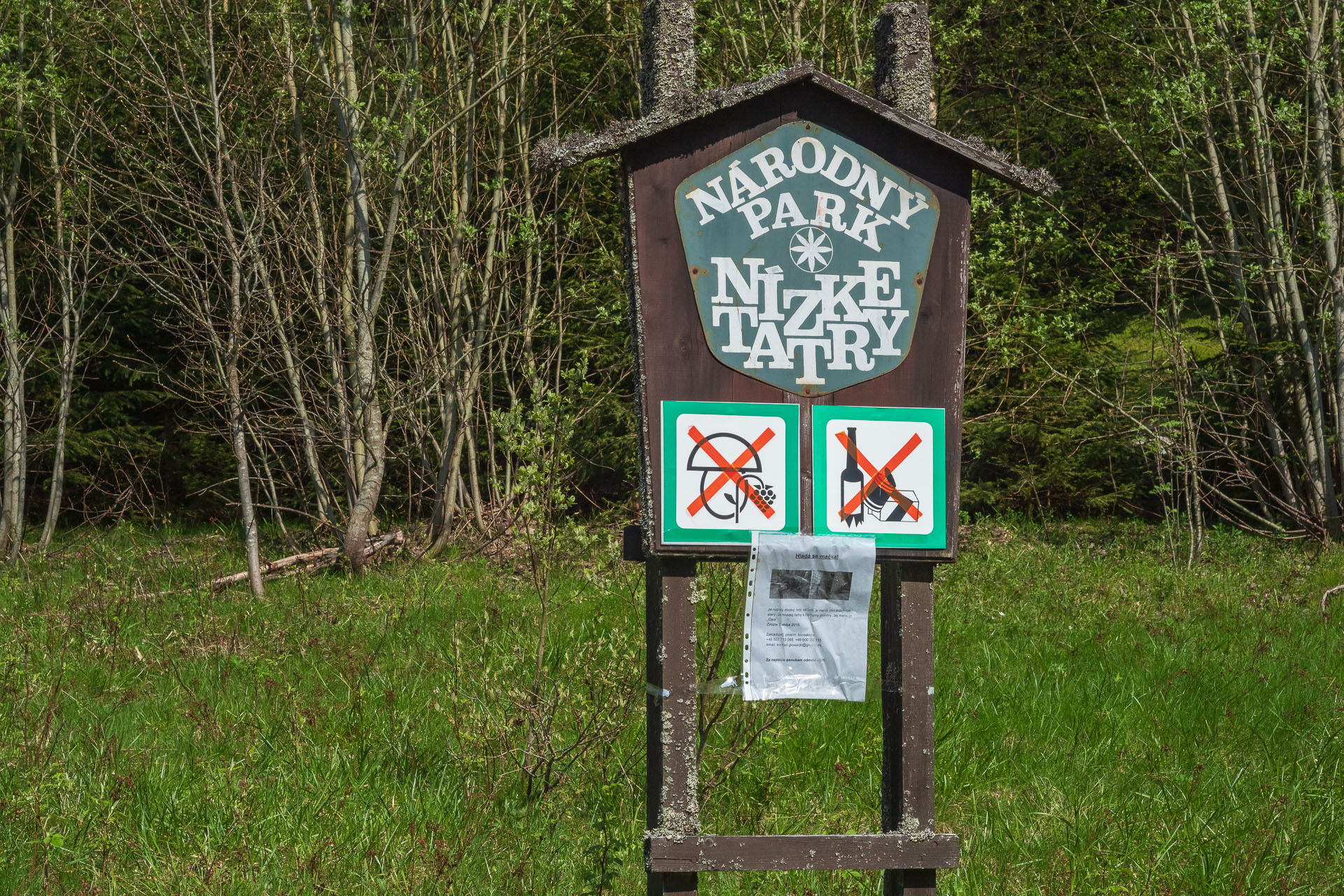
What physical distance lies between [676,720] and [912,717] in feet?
2.05

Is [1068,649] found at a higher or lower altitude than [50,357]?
lower

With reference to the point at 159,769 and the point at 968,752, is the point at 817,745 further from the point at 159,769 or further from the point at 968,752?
the point at 159,769

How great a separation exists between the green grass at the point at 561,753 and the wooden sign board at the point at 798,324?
1.36 m

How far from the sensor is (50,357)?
14.2 m

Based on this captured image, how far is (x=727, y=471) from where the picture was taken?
3.03 m

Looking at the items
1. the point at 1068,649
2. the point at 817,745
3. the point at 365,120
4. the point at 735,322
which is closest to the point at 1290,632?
the point at 1068,649

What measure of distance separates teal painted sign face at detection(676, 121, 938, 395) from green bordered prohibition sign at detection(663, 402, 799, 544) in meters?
0.12

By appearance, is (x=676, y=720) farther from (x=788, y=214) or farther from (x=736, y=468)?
(x=788, y=214)

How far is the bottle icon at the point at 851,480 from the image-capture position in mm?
3066

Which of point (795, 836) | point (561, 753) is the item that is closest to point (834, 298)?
point (795, 836)

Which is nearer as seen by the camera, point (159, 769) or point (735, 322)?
point (735, 322)

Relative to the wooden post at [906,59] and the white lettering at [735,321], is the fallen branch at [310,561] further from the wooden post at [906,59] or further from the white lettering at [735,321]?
the wooden post at [906,59]

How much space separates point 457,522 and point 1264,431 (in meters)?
8.16

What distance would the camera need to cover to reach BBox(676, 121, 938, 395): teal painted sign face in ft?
9.99
